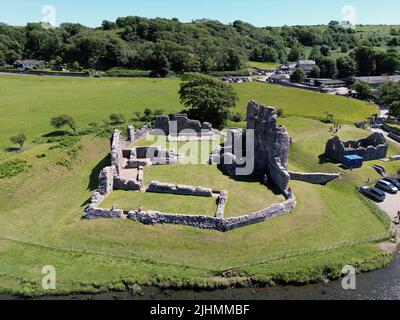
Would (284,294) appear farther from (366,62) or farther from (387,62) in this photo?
(387,62)

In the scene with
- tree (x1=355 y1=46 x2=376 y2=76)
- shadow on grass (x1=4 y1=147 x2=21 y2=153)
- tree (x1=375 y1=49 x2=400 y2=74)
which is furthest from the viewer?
tree (x1=355 y1=46 x2=376 y2=76)

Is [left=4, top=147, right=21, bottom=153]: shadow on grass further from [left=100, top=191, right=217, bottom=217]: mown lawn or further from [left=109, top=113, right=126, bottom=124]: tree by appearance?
[left=100, top=191, right=217, bottom=217]: mown lawn

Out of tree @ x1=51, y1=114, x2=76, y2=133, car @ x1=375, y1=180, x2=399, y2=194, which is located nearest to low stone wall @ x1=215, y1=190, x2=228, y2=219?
car @ x1=375, y1=180, x2=399, y2=194

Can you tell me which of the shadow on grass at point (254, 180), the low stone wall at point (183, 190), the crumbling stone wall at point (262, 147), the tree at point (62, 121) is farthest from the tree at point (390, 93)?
the tree at point (62, 121)

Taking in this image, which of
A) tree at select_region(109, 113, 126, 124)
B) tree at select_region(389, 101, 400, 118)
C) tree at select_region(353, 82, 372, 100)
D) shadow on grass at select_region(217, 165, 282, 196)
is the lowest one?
shadow on grass at select_region(217, 165, 282, 196)

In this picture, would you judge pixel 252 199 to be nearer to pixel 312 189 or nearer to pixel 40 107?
pixel 312 189

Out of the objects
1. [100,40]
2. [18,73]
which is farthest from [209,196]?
[100,40]
